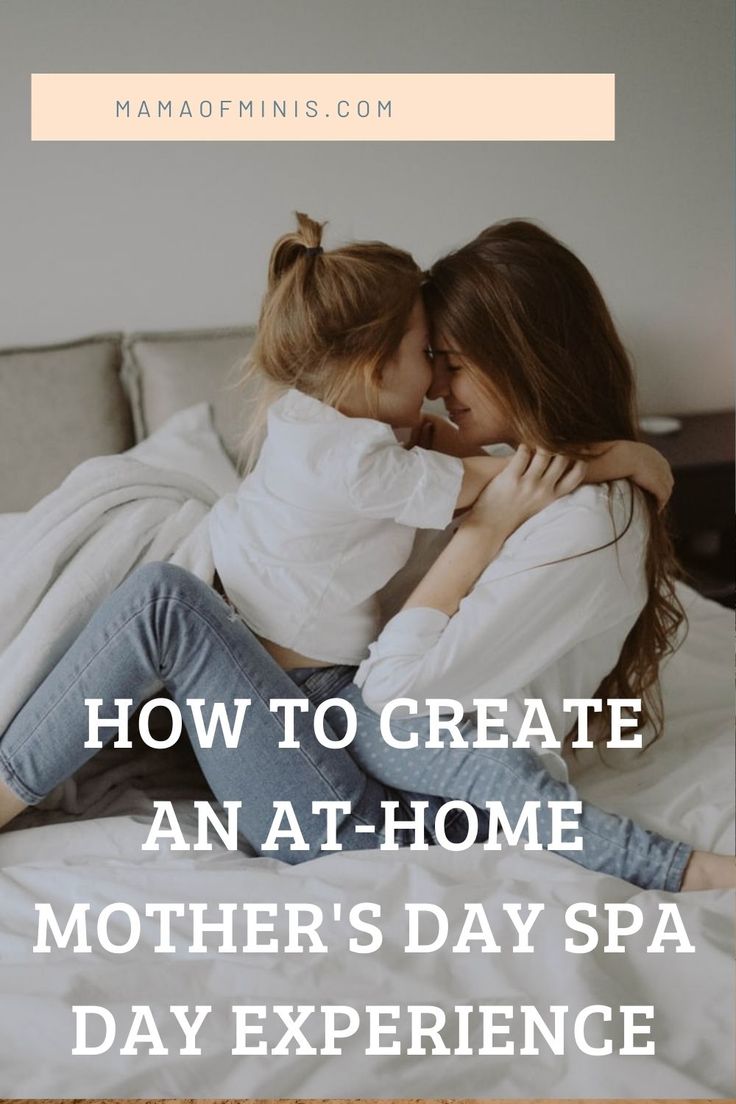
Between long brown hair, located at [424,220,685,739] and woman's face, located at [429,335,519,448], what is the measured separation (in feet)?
0.03

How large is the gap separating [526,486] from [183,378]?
857 mm

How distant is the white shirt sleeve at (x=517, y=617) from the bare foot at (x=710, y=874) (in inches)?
10.3

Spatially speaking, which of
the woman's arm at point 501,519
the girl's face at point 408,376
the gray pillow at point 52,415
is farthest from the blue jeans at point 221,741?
the gray pillow at point 52,415

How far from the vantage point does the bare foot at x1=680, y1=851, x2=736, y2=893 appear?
1046mm

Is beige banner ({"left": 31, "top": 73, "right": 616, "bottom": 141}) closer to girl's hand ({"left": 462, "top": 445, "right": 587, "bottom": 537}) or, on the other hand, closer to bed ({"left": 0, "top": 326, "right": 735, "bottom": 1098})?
girl's hand ({"left": 462, "top": 445, "right": 587, "bottom": 537})

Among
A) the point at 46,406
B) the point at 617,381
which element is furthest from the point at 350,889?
the point at 46,406

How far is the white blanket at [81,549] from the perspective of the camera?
3.99ft

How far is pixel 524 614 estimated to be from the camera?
1.12 meters

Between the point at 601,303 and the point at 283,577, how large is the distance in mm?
500

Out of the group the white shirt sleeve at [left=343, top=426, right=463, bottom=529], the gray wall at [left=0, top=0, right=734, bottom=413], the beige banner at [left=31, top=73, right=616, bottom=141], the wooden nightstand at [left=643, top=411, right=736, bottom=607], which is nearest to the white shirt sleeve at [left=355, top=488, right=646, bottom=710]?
the white shirt sleeve at [left=343, top=426, right=463, bottom=529]

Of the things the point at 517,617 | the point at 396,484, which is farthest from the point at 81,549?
the point at 517,617

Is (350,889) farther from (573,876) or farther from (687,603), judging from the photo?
(687,603)

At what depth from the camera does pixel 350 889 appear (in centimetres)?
102

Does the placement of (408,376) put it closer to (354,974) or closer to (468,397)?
(468,397)
